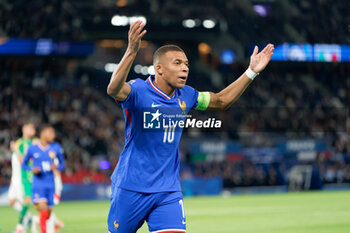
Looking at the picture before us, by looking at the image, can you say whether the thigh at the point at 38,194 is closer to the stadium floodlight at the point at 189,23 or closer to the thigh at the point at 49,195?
the thigh at the point at 49,195

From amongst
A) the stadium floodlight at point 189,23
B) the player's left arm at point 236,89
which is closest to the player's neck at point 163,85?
the player's left arm at point 236,89

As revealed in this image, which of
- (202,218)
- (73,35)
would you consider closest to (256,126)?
(73,35)

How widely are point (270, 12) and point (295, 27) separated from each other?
1.89 metres

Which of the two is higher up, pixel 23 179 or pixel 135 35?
pixel 135 35

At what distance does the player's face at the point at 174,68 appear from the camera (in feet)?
17.5

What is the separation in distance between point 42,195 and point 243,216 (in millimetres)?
7664

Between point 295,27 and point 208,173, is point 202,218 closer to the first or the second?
point 208,173

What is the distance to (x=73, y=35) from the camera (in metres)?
31.9

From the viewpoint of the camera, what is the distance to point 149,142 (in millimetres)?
5367

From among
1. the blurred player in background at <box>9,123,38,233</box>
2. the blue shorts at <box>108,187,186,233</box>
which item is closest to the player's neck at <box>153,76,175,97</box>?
the blue shorts at <box>108,187,186,233</box>

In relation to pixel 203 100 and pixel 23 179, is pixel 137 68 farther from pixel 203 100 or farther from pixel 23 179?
pixel 203 100

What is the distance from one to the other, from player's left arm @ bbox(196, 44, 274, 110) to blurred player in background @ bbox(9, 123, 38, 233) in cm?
665

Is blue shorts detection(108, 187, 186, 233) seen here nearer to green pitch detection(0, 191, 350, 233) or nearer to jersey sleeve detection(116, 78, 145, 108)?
jersey sleeve detection(116, 78, 145, 108)

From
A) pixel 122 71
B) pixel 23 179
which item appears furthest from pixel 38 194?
pixel 122 71
